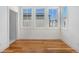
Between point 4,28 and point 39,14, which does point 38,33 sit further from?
point 4,28

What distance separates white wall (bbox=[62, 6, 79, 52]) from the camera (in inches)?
88.0

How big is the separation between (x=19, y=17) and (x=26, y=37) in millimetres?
346

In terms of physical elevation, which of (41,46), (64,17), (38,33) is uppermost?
(64,17)

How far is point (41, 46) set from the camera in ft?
7.33

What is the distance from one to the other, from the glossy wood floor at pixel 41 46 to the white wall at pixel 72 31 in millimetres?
95

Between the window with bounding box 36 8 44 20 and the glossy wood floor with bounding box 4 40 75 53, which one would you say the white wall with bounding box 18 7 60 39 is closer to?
the glossy wood floor with bounding box 4 40 75 53

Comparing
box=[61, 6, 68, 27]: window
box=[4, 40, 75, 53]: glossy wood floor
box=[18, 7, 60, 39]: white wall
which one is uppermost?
box=[61, 6, 68, 27]: window

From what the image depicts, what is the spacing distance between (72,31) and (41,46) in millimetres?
567

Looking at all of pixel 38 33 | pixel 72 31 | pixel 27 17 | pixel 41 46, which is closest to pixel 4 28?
pixel 27 17

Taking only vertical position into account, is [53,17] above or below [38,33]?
above

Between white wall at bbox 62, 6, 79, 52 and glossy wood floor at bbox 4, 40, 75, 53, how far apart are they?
9 cm

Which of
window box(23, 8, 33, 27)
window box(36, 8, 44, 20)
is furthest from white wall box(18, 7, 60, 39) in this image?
window box(36, 8, 44, 20)

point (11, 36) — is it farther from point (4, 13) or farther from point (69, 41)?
point (69, 41)
